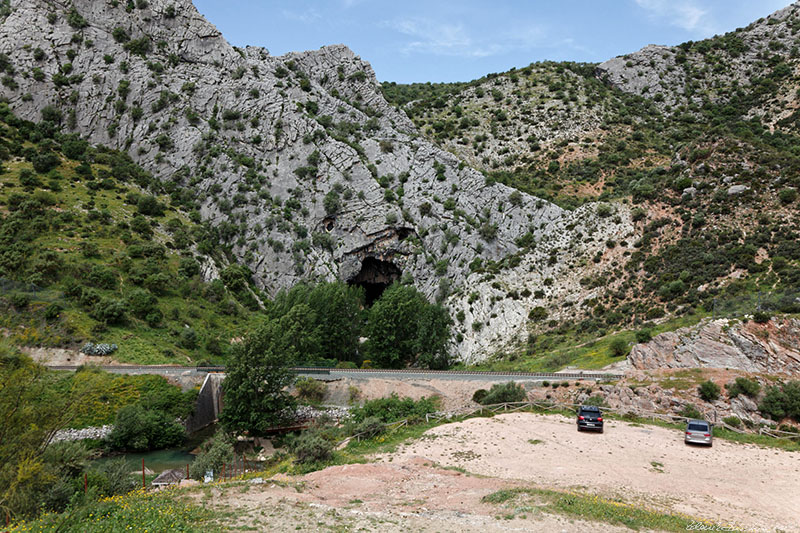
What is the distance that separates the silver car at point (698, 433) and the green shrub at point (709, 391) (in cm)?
399

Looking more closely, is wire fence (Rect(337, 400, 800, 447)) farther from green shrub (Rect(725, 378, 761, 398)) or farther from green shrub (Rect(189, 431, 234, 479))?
green shrub (Rect(189, 431, 234, 479))

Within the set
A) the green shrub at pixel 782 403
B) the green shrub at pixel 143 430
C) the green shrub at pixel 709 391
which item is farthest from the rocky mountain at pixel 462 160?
the green shrub at pixel 143 430

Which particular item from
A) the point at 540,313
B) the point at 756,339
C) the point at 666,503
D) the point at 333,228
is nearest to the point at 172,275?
the point at 333,228

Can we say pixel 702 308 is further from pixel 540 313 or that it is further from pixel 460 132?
pixel 460 132

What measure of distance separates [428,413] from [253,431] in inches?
599

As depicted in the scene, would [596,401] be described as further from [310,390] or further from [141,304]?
[141,304]

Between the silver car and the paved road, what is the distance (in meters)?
8.74

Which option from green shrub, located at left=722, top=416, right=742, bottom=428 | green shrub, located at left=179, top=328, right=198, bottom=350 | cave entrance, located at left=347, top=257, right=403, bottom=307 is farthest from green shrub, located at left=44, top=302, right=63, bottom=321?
green shrub, located at left=722, top=416, right=742, bottom=428

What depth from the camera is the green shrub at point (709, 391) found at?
2873 centimetres

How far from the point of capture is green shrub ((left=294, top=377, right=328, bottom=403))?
133 ft

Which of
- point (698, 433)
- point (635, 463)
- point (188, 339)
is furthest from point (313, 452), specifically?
point (188, 339)

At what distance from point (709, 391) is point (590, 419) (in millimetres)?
8471

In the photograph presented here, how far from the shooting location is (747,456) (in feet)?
76.4

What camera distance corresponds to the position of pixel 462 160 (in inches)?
3300
